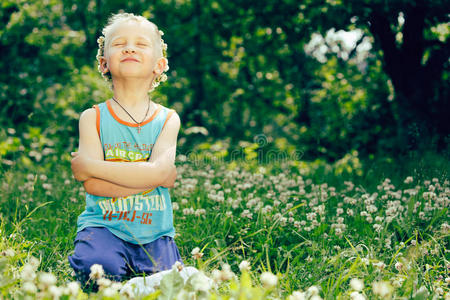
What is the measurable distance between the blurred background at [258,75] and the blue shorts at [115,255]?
2.41 meters

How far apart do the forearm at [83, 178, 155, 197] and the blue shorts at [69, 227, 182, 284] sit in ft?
0.60

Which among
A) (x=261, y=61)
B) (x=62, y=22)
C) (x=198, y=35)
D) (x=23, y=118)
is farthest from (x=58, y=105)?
(x=261, y=61)

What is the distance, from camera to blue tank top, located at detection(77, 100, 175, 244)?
2.31 meters

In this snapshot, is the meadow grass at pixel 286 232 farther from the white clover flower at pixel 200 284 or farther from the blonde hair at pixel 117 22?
the blonde hair at pixel 117 22

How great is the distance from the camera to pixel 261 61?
6.34m

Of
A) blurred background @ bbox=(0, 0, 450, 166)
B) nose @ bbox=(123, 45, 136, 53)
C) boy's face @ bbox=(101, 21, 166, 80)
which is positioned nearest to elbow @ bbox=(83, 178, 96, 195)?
boy's face @ bbox=(101, 21, 166, 80)

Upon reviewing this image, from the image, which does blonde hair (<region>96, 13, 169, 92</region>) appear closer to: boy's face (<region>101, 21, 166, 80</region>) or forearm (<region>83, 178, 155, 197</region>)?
boy's face (<region>101, 21, 166, 80</region>)

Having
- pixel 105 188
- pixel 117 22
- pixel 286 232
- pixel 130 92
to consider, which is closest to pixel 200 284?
pixel 105 188

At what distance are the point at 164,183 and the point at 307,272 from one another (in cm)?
85

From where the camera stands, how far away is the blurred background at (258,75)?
4664mm

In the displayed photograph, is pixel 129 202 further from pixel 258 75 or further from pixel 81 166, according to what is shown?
pixel 258 75

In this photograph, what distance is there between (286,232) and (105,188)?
1.18 meters

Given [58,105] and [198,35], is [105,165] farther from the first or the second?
[198,35]

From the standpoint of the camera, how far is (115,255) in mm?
2197
